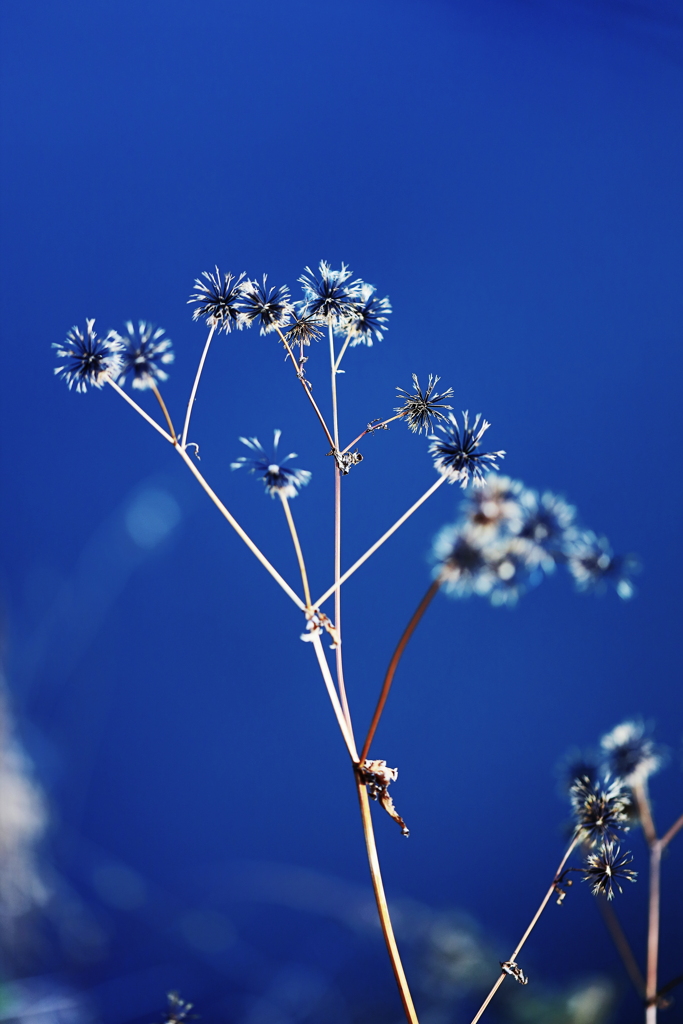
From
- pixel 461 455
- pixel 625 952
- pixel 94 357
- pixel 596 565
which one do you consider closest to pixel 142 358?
pixel 94 357

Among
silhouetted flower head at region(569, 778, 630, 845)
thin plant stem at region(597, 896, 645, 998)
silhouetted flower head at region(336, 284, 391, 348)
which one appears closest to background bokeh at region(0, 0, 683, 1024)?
thin plant stem at region(597, 896, 645, 998)

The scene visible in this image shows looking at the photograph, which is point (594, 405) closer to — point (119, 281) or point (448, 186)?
point (448, 186)

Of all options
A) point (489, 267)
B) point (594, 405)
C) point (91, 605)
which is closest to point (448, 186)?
point (489, 267)

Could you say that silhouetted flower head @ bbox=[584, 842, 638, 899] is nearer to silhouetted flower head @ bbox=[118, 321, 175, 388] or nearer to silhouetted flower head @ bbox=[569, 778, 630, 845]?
silhouetted flower head @ bbox=[569, 778, 630, 845]

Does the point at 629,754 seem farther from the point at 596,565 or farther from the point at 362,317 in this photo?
the point at 362,317

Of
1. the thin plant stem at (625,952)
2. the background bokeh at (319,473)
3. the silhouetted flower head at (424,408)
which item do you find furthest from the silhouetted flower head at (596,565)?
the background bokeh at (319,473)

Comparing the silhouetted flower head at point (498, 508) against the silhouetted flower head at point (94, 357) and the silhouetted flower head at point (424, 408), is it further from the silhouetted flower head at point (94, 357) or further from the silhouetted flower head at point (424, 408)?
the silhouetted flower head at point (94, 357)
